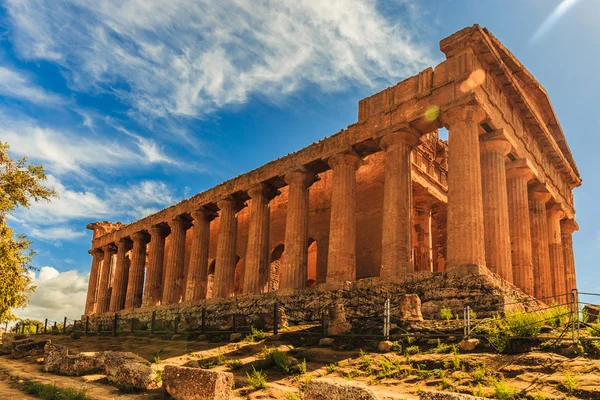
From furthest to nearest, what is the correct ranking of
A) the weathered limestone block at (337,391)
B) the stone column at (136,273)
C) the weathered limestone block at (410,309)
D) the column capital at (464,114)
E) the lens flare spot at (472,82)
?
the stone column at (136,273) → the lens flare spot at (472,82) → the column capital at (464,114) → the weathered limestone block at (410,309) → the weathered limestone block at (337,391)

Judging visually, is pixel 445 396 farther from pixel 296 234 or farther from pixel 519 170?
pixel 519 170

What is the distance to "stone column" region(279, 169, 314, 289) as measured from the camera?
21984 mm

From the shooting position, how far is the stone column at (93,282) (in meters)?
39.4

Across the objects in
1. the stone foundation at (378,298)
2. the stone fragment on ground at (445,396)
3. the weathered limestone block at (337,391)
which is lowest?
the weathered limestone block at (337,391)

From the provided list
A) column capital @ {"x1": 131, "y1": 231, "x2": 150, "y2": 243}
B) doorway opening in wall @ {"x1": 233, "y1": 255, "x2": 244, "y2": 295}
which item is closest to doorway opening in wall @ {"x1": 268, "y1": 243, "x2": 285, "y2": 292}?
doorway opening in wall @ {"x1": 233, "y1": 255, "x2": 244, "y2": 295}

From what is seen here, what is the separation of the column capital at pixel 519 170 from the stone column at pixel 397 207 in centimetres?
448

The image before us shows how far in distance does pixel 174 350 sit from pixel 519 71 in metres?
16.8

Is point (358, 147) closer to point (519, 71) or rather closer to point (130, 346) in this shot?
point (519, 71)

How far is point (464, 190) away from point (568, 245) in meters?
13.7

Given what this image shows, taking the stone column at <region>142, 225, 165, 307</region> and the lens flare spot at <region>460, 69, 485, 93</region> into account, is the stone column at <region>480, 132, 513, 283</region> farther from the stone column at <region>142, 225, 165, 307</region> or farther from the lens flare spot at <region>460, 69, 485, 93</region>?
the stone column at <region>142, 225, 165, 307</region>

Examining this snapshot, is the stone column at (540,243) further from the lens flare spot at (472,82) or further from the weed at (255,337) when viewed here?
the weed at (255,337)

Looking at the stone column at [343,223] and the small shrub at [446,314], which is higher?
the stone column at [343,223]

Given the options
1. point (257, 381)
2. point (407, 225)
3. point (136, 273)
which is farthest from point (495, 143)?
point (136, 273)

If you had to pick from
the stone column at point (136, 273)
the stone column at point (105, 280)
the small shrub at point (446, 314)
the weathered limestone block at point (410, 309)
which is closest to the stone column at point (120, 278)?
the stone column at point (136, 273)
